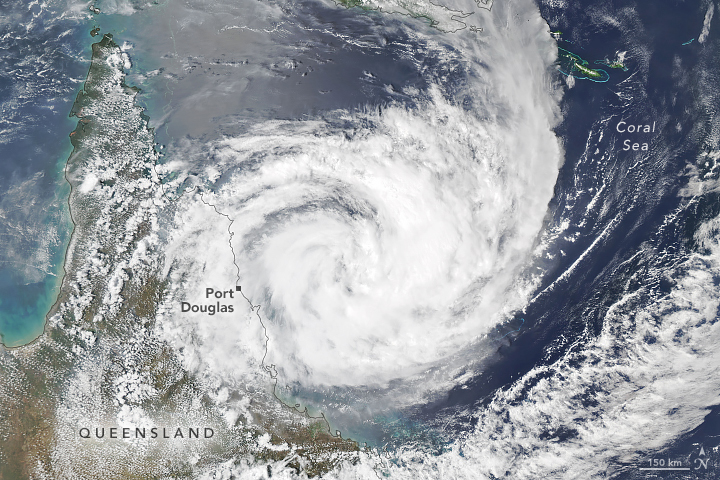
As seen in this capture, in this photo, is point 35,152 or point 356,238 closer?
point 356,238

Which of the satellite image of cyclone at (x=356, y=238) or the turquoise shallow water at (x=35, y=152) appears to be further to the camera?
the turquoise shallow water at (x=35, y=152)

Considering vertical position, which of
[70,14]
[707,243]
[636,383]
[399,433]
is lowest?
[399,433]

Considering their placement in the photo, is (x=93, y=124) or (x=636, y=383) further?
(x=93, y=124)

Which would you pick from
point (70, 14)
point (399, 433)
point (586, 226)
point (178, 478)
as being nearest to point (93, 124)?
point (70, 14)

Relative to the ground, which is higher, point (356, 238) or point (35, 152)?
point (356, 238)

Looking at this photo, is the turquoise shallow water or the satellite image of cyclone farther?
the turquoise shallow water

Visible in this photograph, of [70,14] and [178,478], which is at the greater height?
[70,14]

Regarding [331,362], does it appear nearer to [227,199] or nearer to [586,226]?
[227,199]
